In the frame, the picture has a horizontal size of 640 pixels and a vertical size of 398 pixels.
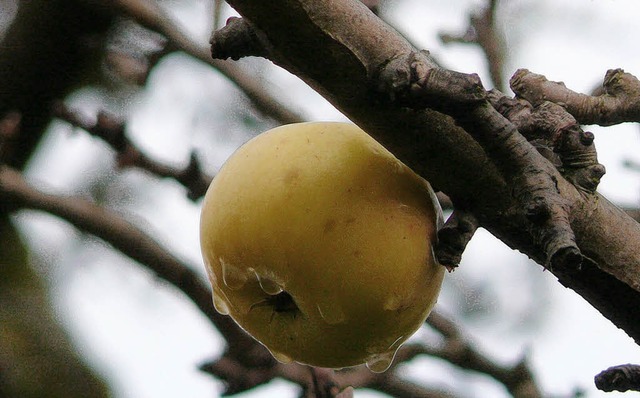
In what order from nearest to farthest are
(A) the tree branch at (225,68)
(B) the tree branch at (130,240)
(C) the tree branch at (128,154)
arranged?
1. (B) the tree branch at (130,240)
2. (C) the tree branch at (128,154)
3. (A) the tree branch at (225,68)

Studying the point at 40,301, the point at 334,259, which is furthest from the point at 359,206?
the point at 40,301

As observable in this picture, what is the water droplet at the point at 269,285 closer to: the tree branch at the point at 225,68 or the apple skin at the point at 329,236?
the apple skin at the point at 329,236

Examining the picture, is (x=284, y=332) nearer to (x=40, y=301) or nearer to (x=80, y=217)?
(x=80, y=217)

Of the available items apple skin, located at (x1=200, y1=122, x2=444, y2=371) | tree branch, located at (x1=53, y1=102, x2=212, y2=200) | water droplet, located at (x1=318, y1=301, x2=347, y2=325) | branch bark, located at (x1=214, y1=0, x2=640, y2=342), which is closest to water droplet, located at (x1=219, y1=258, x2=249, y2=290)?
apple skin, located at (x1=200, y1=122, x2=444, y2=371)

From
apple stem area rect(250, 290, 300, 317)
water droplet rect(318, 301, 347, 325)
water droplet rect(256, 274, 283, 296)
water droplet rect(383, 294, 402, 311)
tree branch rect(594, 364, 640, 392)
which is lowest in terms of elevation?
apple stem area rect(250, 290, 300, 317)

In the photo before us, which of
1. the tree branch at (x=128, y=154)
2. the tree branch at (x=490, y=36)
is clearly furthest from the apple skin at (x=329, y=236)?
the tree branch at (x=490, y=36)

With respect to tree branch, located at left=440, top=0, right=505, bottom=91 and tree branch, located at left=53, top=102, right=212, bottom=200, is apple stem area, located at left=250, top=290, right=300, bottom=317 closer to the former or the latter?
tree branch, located at left=53, top=102, right=212, bottom=200

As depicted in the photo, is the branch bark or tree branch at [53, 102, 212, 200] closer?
the branch bark

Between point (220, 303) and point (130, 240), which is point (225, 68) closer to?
point (130, 240)
